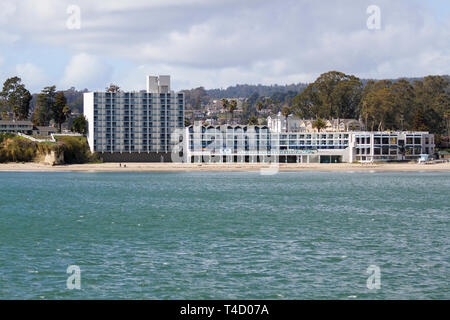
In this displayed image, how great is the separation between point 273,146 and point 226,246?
130612 mm

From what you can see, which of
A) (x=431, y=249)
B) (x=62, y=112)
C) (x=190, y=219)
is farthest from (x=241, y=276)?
(x=62, y=112)

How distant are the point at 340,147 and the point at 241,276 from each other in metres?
142

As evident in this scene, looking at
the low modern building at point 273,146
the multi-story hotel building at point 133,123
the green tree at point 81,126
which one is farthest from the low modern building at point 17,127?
the low modern building at point 273,146

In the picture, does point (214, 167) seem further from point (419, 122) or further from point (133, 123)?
point (419, 122)

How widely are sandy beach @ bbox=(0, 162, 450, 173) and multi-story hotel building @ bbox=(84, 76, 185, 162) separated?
36.3 feet

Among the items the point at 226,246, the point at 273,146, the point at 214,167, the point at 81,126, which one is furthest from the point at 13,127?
the point at 226,246

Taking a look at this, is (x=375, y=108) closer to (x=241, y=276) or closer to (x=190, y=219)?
(x=190, y=219)

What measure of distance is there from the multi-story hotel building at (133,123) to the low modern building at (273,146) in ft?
28.4

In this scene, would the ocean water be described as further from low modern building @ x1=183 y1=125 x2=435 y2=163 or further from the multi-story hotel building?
the multi-story hotel building

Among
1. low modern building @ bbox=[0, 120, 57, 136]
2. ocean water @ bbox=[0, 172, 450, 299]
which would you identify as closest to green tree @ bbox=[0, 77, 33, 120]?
low modern building @ bbox=[0, 120, 57, 136]

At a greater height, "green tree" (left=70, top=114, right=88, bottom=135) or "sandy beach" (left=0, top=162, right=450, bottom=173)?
"green tree" (left=70, top=114, right=88, bottom=135)

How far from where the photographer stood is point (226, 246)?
44219mm

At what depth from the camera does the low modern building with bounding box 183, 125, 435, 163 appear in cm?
17188
